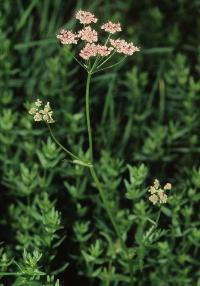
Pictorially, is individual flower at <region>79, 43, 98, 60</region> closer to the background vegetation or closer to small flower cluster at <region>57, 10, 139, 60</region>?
small flower cluster at <region>57, 10, 139, 60</region>

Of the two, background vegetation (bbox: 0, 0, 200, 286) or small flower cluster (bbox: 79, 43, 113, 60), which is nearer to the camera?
small flower cluster (bbox: 79, 43, 113, 60)

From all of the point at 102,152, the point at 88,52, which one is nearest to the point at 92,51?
the point at 88,52

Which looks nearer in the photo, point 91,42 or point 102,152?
point 91,42

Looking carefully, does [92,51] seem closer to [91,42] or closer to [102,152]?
[91,42]

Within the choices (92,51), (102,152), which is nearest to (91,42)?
(92,51)

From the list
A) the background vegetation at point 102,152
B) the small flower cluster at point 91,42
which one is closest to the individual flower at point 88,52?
the small flower cluster at point 91,42

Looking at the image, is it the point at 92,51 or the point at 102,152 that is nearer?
the point at 92,51

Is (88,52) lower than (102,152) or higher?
higher

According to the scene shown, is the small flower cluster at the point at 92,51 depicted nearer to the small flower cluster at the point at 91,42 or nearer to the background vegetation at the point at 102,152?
the small flower cluster at the point at 91,42

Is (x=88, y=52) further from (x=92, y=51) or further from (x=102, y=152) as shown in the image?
(x=102, y=152)

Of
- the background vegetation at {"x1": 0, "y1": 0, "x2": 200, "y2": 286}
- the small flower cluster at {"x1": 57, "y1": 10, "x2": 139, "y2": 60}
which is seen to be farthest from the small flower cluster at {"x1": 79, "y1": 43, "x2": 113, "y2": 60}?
the background vegetation at {"x1": 0, "y1": 0, "x2": 200, "y2": 286}
